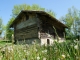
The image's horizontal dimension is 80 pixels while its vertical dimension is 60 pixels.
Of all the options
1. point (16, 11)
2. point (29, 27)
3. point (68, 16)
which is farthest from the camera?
point (68, 16)

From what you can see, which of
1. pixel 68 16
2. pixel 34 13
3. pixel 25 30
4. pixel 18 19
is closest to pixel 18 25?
pixel 18 19

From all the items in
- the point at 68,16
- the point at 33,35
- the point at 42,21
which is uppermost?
the point at 68,16

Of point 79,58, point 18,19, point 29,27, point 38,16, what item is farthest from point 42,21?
point 79,58

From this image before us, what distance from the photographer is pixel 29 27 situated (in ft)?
79.9

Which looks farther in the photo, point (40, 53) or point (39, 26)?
point (39, 26)

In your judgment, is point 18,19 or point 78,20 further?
point 78,20

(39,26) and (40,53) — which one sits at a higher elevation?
(39,26)

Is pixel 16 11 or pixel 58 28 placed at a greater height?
pixel 16 11

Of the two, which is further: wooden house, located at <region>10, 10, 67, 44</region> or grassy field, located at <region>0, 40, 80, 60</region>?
wooden house, located at <region>10, 10, 67, 44</region>

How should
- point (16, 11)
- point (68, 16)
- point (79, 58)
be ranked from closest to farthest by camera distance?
1. point (79, 58)
2. point (16, 11)
3. point (68, 16)

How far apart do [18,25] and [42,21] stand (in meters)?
6.77

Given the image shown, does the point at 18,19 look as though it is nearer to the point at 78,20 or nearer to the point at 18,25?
the point at 18,25

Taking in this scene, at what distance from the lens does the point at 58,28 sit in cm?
2495

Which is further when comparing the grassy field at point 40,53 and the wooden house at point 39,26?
the wooden house at point 39,26
